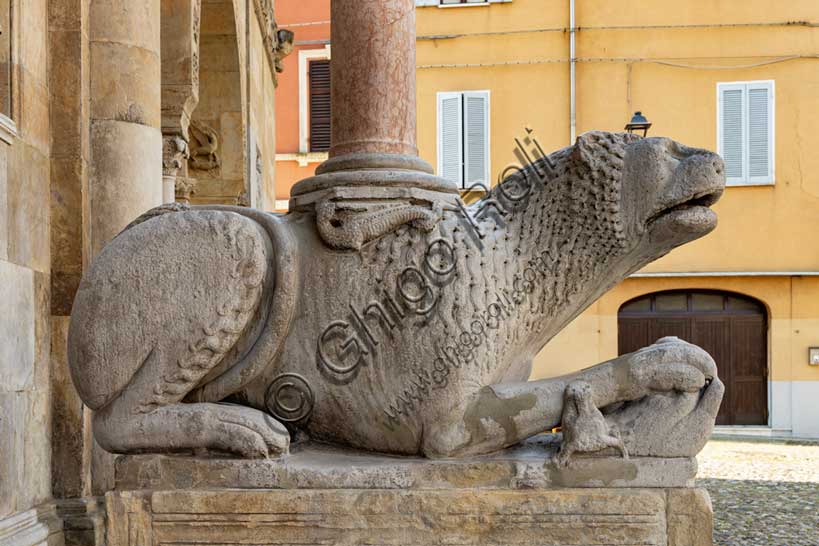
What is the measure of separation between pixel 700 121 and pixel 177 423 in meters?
12.3

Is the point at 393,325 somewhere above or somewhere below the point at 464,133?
below

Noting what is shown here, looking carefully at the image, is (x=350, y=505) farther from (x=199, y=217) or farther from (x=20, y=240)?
(x=20, y=240)

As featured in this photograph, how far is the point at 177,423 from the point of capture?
98.1 inches

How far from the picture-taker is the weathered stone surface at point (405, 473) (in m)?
2.40

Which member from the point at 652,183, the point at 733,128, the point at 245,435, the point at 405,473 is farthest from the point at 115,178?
the point at 733,128

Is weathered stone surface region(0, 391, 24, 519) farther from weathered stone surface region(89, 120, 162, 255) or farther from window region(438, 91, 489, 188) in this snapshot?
window region(438, 91, 489, 188)

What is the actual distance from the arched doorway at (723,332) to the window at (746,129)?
1748 mm

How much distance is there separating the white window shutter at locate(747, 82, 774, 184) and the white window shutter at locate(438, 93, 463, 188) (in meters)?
4.04

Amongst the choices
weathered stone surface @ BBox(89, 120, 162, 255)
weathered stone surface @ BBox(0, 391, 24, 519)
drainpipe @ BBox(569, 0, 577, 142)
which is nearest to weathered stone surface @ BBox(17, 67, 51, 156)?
weathered stone surface @ BBox(89, 120, 162, 255)

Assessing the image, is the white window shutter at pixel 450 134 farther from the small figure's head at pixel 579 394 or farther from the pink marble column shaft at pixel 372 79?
the small figure's head at pixel 579 394

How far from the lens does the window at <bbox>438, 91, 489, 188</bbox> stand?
547 inches

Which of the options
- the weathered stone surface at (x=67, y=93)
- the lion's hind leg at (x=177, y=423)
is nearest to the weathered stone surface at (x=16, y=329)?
the weathered stone surface at (x=67, y=93)

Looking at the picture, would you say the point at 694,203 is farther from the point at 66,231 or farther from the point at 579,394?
the point at 66,231

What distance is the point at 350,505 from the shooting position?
2.39 metres
